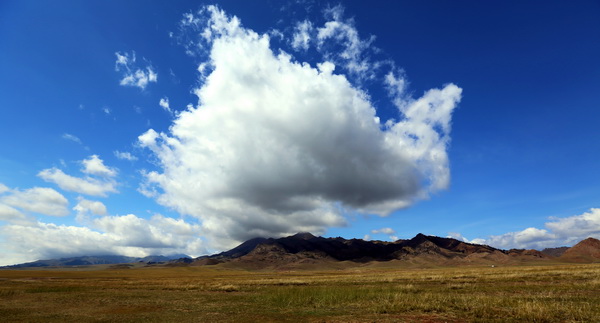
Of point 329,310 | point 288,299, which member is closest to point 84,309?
point 288,299

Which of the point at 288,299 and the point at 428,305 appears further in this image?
the point at 288,299

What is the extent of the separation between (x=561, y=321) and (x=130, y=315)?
27719 millimetres

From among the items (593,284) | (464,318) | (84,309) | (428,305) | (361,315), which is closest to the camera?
(464,318)

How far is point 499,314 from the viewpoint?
61.4ft

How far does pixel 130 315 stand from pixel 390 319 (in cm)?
1876

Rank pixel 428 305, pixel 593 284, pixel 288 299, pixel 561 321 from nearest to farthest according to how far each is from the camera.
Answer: pixel 561 321 < pixel 428 305 < pixel 288 299 < pixel 593 284

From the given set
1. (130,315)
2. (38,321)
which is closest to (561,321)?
(130,315)

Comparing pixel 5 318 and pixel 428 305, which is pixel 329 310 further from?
pixel 5 318

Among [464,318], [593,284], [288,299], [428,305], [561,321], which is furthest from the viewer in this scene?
[593,284]

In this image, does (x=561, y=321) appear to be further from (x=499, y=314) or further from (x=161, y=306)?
(x=161, y=306)

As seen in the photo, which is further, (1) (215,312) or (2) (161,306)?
(2) (161,306)

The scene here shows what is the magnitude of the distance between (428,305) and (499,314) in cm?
465

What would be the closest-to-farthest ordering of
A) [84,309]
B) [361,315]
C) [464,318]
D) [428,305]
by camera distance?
1. [464,318]
2. [361,315]
3. [428,305]
4. [84,309]

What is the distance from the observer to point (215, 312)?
79.4 ft
